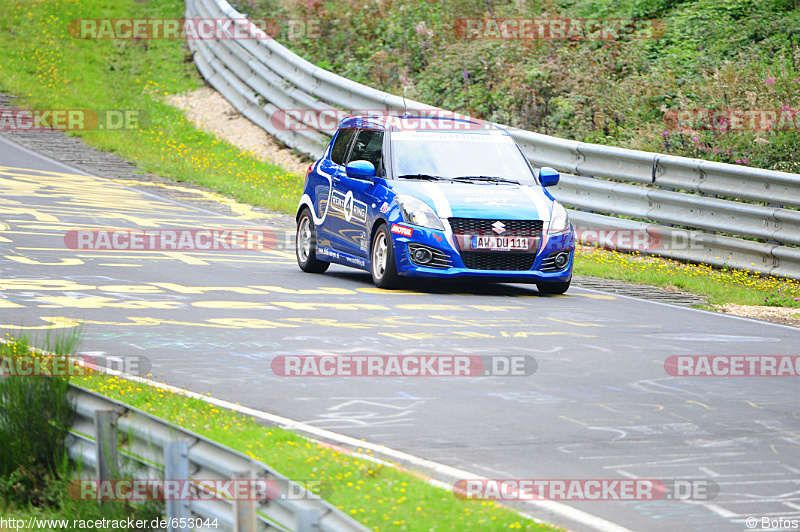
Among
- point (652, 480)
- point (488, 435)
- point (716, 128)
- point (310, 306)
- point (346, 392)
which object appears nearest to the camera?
point (652, 480)

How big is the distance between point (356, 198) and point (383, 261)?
1.05 metres

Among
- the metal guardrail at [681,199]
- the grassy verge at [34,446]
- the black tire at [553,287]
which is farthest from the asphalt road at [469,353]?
the metal guardrail at [681,199]

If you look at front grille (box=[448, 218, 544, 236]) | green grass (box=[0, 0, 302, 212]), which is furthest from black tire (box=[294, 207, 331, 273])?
green grass (box=[0, 0, 302, 212])

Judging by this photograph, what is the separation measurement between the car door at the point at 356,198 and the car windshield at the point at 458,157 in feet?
1.05

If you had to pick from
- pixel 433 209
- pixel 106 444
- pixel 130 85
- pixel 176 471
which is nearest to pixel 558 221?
pixel 433 209

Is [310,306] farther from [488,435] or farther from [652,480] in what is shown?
[652,480]

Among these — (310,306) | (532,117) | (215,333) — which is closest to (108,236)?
(310,306)

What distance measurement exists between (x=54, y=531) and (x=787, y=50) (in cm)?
1744

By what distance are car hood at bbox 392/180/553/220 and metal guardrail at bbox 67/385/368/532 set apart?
7.34m

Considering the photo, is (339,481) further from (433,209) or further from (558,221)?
(558,221)

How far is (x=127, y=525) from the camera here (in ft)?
16.4

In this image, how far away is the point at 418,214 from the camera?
497 inches

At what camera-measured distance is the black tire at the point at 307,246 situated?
14.9 meters

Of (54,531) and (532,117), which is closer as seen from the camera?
(54,531)
